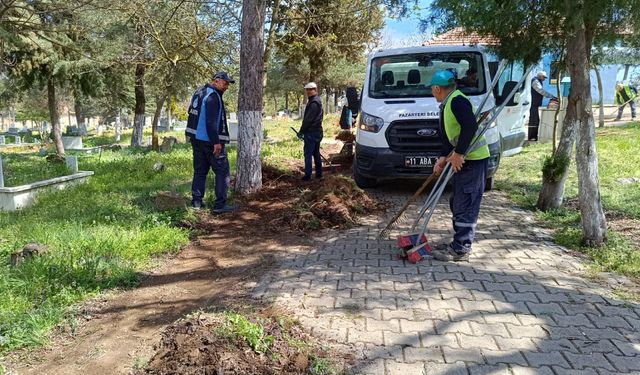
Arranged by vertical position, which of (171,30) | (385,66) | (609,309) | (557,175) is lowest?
(609,309)

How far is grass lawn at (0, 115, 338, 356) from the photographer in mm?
3758

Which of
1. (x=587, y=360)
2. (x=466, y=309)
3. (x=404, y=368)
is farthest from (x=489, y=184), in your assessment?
(x=404, y=368)

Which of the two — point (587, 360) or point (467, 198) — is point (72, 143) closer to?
point (467, 198)

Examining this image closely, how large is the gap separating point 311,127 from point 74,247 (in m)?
4.97

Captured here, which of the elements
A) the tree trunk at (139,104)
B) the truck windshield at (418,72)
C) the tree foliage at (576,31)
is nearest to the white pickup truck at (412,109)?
the truck windshield at (418,72)

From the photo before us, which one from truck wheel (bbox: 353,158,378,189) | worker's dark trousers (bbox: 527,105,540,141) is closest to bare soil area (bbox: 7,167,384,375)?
truck wheel (bbox: 353,158,378,189)

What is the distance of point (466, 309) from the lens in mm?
3723

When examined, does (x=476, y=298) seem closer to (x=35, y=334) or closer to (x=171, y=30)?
(x=35, y=334)

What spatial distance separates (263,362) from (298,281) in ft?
4.94

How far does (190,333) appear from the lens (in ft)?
9.89

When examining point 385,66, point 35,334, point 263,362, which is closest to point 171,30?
point 385,66

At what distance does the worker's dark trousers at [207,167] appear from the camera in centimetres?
682

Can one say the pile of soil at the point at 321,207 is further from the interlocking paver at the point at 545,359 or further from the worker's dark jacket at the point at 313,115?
the interlocking paver at the point at 545,359

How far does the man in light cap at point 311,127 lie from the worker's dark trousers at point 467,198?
4509 mm
